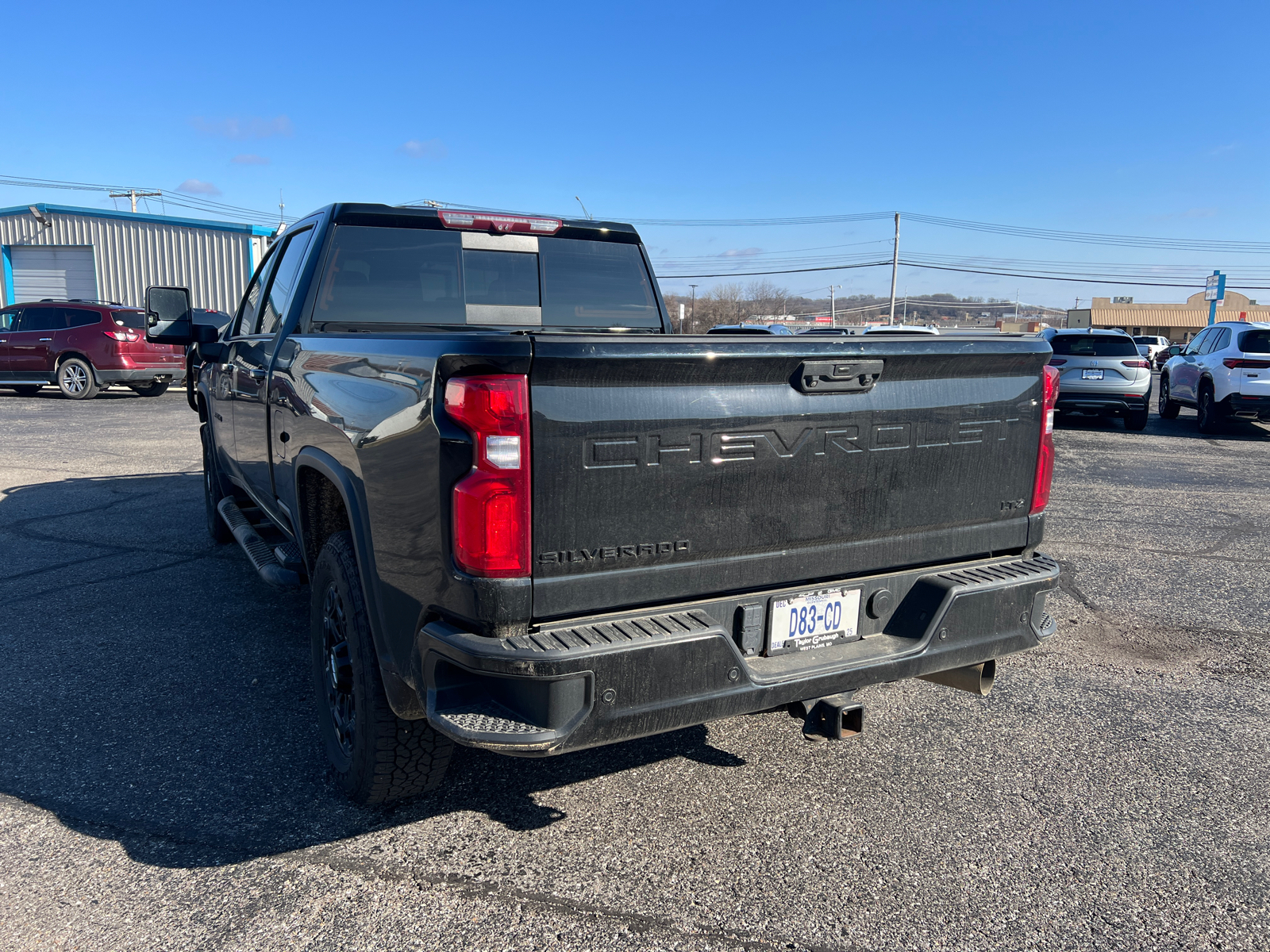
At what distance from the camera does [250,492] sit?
5039 mm

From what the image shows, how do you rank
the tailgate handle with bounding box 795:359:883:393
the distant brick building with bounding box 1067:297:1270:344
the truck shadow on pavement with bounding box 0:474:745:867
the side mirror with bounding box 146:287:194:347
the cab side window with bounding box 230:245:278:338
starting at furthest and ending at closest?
the distant brick building with bounding box 1067:297:1270:344 < the side mirror with bounding box 146:287:194:347 < the cab side window with bounding box 230:245:278:338 < the truck shadow on pavement with bounding box 0:474:745:867 < the tailgate handle with bounding box 795:359:883:393

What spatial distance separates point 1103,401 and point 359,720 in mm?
14894

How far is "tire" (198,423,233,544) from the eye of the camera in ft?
20.5

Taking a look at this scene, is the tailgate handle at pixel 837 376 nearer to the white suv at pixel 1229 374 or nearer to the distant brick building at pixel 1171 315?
the white suv at pixel 1229 374

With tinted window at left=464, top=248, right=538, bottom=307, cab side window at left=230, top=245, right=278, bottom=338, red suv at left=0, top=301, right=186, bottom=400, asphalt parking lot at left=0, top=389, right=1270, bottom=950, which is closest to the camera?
asphalt parking lot at left=0, top=389, right=1270, bottom=950

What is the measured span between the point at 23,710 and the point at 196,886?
1.76 m

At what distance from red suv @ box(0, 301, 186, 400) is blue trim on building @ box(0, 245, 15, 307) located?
1576 centimetres

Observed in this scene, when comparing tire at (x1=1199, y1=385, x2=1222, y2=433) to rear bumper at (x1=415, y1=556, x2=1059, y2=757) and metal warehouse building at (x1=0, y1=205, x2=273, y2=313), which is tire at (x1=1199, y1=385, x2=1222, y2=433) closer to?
rear bumper at (x1=415, y1=556, x2=1059, y2=757)

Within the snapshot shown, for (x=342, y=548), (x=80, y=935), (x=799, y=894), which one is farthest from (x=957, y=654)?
(x=80, y=935)

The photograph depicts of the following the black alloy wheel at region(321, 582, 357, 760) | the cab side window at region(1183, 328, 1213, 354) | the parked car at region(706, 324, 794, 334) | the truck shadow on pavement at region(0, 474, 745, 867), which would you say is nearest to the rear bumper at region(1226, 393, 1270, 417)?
the cab side window at region(1183, 328, 1213, 354)

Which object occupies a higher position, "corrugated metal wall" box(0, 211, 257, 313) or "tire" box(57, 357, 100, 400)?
"corrugated metal wall" box(0, 211, 257, 313)

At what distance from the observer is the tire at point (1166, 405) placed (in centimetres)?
1725

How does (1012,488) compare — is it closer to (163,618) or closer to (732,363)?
(732,363)

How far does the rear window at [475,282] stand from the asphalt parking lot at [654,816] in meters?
1.76
